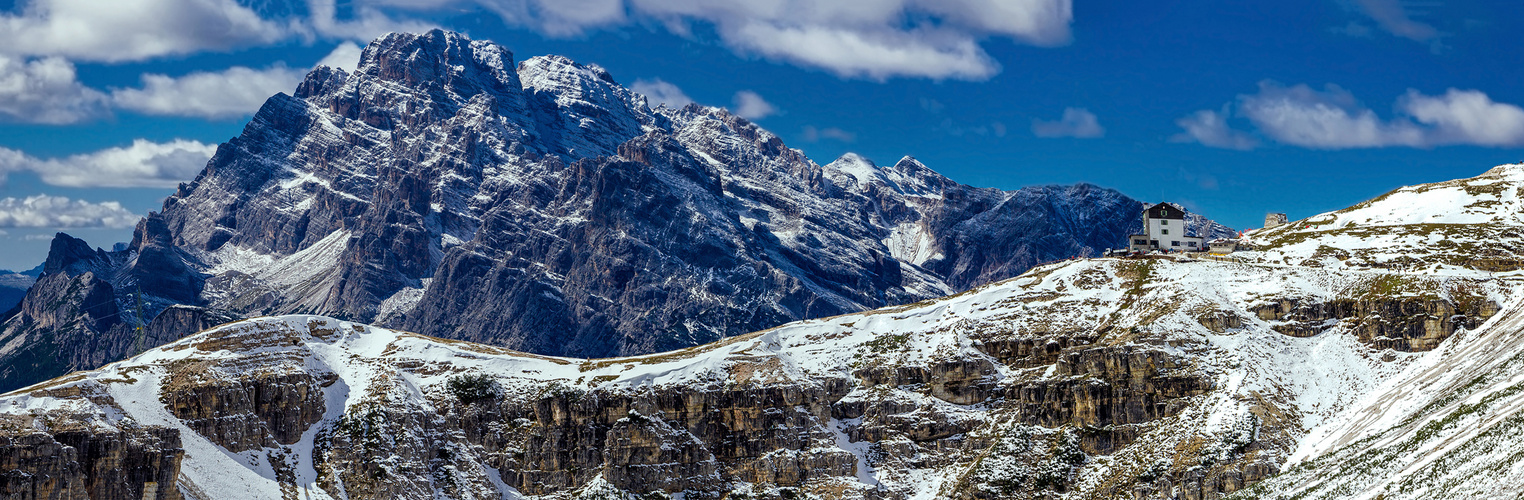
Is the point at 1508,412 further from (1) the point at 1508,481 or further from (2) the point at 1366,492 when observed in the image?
(1) the point at 1508,481

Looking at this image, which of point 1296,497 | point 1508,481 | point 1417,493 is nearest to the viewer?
point 1508,481

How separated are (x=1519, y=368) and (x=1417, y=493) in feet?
127

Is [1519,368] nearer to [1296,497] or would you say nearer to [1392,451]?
[1392,451]

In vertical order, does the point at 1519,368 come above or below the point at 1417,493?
above

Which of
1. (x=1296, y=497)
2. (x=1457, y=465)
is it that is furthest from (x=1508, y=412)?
(x=1296, y=497)

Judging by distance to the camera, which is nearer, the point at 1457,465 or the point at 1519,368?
the point at 1457,465

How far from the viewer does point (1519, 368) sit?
651ft

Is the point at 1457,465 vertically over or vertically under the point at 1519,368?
under

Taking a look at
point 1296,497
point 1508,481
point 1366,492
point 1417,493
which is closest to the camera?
point 1508,481

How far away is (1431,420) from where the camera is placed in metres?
198

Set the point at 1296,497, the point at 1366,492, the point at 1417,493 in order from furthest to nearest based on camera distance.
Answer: the point at 1296,497, the point at 1366,492, the point at 1417,493

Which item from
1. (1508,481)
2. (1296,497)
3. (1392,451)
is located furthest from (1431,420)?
(1508,481)

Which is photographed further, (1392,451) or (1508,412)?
(1392,451)

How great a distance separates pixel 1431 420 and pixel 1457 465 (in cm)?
2749
